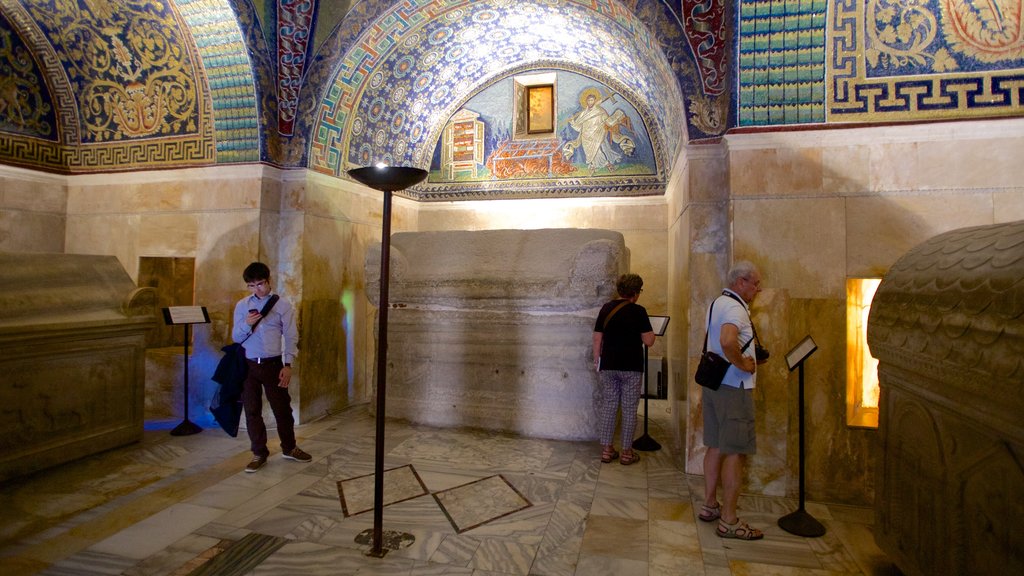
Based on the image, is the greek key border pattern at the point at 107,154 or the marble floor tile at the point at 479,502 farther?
the greek key border pattern at the point at 107,154

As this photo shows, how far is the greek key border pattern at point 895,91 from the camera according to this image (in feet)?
11.4

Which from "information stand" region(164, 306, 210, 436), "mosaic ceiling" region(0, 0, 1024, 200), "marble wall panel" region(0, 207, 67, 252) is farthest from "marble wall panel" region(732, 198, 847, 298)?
"marble wall panel" region(0, 207, 67, 252)

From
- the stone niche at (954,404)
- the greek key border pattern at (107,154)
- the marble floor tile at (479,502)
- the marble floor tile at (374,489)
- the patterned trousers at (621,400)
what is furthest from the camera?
the greek key border pattern at (107,154)

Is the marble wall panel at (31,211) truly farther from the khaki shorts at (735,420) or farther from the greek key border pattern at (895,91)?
the greek key border pattern at (895,91)

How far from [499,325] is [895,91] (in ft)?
11.3

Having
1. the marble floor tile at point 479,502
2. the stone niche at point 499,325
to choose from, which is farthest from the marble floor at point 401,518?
the stone niche at point 499,325

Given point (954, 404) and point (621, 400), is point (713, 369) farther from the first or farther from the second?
point (621, 400)

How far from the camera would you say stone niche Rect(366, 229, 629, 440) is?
4566mm

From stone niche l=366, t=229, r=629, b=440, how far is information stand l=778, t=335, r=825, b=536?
1694mm

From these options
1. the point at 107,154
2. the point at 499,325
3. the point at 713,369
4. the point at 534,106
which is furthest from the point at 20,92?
the point at 713,369

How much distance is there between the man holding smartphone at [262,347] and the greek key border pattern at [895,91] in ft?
13.8

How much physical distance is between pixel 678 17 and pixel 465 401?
373cm

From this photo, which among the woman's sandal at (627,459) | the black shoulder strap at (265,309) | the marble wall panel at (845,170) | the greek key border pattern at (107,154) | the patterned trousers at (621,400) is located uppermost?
the greek key border pattern at (107,154)

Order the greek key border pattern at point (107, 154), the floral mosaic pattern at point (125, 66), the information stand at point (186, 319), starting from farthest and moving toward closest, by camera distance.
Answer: the greek key border pattern at point (107, 154) < the floral mosaic pattern at point (125, 66) < the information stand at point (186, 319)
